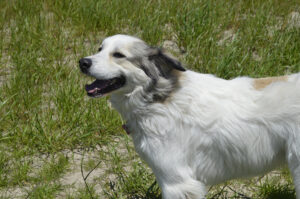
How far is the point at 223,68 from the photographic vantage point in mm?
4695

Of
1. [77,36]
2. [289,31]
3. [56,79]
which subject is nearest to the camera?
[56,79]

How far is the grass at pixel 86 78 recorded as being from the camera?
11.9ft

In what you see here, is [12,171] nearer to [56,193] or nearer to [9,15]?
[56,193]

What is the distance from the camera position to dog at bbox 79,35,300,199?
106 inches

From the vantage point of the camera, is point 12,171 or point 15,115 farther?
point 15,115

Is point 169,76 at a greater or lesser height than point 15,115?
greater

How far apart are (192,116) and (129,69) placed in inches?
21.6

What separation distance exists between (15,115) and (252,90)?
264 cm

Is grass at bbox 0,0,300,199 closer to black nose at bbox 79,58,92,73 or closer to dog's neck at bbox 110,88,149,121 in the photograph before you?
dog's neck at bbox 110,88,149,121

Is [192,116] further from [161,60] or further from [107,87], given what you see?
[107,87]

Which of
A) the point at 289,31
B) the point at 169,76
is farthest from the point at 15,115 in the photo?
the point at 289,31

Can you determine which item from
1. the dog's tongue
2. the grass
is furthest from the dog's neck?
the grass

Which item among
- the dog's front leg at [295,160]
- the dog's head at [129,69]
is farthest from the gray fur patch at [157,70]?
the dog's front leg at [295,160]

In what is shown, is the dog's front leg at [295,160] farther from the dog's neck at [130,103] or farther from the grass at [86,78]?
the dog's neck at [130,103]
